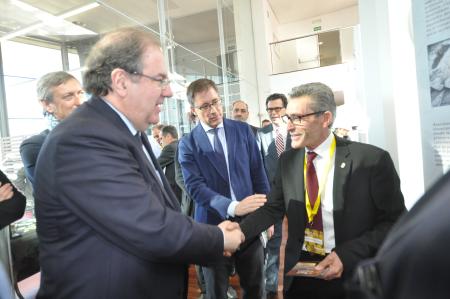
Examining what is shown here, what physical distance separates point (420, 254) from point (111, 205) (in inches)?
34.7

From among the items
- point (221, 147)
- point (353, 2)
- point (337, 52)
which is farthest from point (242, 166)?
point (353, 2)

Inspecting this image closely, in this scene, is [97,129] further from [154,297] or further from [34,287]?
[34,287]

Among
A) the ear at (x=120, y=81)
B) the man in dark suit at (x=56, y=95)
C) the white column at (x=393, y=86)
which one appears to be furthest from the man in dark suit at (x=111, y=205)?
the white column at (x=393, y=86)

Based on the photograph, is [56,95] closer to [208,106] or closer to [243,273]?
[208,106]

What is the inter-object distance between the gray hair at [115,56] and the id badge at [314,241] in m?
1.18

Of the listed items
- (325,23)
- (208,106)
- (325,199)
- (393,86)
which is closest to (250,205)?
(325,199)

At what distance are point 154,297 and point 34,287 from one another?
187 cm

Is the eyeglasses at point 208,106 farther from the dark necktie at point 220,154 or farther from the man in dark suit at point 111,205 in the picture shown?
the man in dark suit at point 111,205

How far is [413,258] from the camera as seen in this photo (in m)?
0.45

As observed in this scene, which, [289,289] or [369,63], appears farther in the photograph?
[369,63]

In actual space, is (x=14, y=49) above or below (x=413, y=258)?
above

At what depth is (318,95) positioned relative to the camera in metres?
1.89

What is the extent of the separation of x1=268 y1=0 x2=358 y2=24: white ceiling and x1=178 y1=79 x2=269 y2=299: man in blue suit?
34.1 ft

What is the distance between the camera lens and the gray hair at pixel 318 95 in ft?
6.16
